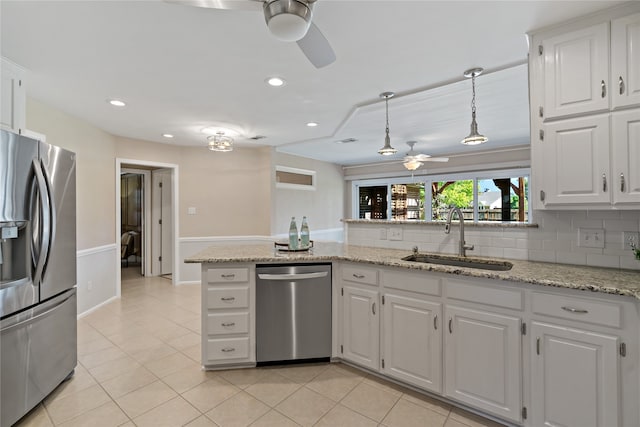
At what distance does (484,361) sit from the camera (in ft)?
5.69

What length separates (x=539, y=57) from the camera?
1.88 m

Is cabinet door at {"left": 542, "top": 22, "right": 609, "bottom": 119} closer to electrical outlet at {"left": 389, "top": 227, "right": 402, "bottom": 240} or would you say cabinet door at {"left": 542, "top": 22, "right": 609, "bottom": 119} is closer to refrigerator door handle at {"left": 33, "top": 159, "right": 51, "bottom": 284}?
electrical outlet at {"left": 389, "top": 227, "right": 402, "bottom": 240}

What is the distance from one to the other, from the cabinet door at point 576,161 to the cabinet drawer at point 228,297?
7.26 ft

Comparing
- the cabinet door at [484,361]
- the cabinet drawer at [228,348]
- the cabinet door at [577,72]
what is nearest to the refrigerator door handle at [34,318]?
the cabinet drawer at [228,348]

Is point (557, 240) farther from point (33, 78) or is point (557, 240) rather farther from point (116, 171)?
point (116, 171)

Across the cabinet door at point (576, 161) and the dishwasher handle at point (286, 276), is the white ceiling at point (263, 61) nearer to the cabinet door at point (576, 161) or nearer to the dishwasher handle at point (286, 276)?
the cabinet door at point (576, 161)

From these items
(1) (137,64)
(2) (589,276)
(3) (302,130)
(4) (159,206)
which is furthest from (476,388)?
(4) (159,206)

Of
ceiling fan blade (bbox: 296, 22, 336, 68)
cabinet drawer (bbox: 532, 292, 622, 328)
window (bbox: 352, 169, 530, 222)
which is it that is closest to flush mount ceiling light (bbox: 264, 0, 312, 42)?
ceiling fan blade (bbox: 296, 22, 336, 68)

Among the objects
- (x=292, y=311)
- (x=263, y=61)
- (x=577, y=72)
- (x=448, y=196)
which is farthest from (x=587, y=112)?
(x=448, y=196)

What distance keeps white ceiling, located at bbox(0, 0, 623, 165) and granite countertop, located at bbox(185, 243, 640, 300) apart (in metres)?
1.51

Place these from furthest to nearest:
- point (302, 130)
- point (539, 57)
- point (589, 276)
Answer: point (302, 130) → point (539, 57) → point (589, 276)

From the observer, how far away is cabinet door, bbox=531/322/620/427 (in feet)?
4.62

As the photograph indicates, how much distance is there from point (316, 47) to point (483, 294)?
170 cm

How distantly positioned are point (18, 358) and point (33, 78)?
2.26 m
